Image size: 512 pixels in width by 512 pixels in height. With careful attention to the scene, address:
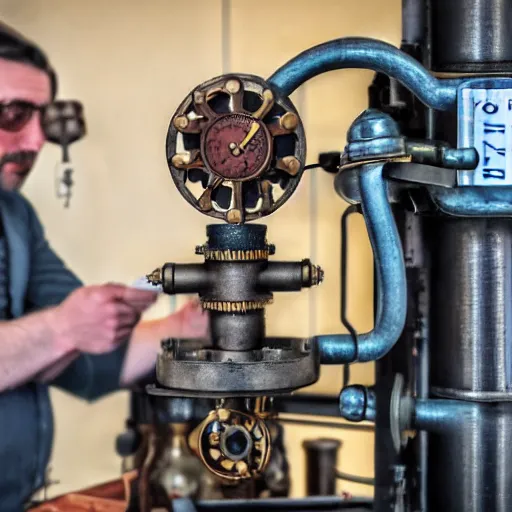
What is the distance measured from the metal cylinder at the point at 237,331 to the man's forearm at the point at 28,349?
1.92 ft

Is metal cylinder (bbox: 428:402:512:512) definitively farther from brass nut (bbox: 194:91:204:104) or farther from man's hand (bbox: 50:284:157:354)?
man's hand (bbox: 50:284:157:354)

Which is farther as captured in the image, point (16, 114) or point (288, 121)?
point (16, 114)

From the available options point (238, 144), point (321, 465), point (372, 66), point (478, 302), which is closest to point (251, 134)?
point (238, 144)

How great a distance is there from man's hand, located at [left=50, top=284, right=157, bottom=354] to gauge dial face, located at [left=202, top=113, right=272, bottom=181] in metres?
0.63

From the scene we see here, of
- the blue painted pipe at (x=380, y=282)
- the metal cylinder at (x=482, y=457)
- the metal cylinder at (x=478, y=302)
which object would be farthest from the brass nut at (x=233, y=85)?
the metal cylinder at (x=482, y=457)

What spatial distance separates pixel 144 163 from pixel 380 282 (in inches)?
26.9

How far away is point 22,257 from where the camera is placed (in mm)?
1230

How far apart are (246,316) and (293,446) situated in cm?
67

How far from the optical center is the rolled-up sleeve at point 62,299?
4.08ft

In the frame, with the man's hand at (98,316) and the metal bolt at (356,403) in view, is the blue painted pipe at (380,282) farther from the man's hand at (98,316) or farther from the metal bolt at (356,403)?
the man's hand at (98,316)

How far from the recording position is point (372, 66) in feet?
2.33

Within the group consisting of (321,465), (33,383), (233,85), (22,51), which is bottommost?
(321,465)

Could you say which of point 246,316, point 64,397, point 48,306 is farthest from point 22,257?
point 246,316

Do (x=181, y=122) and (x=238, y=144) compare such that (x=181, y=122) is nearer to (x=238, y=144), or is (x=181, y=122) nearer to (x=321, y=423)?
(x=238, y=144)
